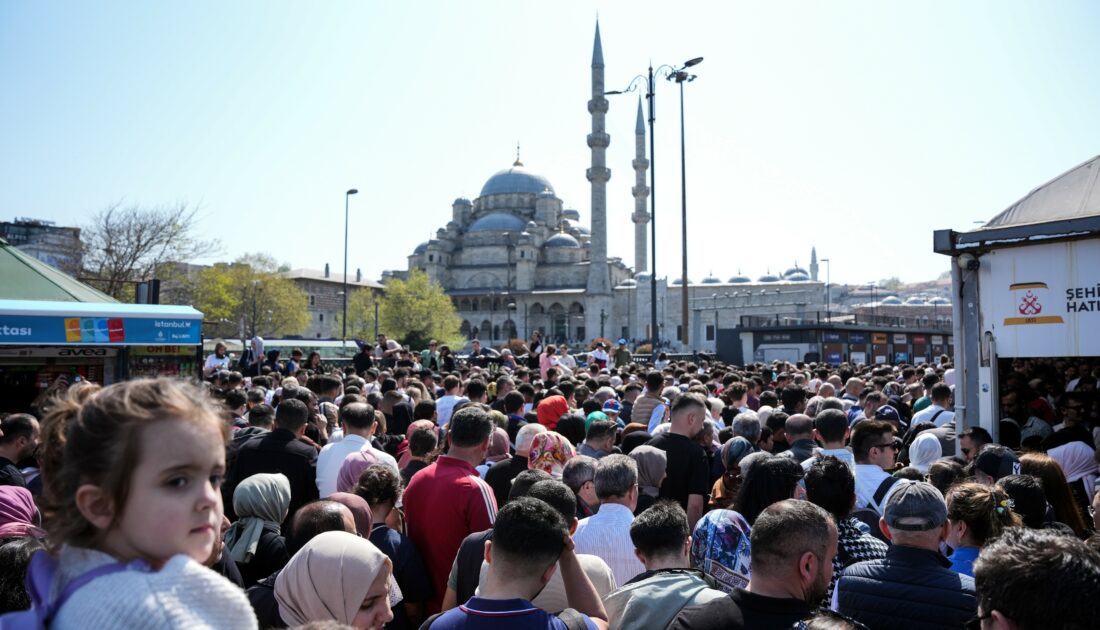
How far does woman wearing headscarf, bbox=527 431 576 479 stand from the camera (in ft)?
18.1

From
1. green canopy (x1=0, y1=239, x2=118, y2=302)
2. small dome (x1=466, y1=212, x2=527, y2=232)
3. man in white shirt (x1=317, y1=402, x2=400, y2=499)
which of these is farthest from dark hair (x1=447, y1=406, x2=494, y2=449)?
small dome (x1=466, y1=212, x2=527, y2=232)

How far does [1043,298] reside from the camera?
A: 23.5 feet

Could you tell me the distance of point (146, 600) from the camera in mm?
1315

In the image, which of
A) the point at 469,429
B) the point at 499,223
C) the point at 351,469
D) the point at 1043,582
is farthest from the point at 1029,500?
the point at 499,223

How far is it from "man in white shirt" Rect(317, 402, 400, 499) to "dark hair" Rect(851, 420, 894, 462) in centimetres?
314

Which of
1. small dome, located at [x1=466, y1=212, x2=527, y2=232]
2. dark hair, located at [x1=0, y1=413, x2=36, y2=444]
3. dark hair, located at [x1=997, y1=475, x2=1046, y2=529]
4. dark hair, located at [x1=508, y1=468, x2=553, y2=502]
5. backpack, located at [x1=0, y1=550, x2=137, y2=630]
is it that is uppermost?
small dome, located at [x1=466, y1=212, x2=527, y2=232]

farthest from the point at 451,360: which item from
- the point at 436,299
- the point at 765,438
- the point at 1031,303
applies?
the point at 436,299

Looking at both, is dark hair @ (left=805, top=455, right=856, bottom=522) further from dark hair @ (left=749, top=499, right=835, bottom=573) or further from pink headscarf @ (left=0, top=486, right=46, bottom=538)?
pink headscarf @ (left=0, top=486, right=46, bottom=538)

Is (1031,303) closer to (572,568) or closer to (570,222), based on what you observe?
(572,568)

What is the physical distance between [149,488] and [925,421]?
27.3 ft

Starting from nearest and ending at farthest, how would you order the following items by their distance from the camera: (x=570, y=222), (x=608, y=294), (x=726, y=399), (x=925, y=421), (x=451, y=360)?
(x=925, y=421) → (x=726, y=399) → (x=451, y=360) → (x=608, y=294) → (x=570, y=222)

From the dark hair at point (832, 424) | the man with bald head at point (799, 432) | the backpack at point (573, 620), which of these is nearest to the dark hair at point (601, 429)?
the man with bald head at point (799, 432)

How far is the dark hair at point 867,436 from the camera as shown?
16.2 feet

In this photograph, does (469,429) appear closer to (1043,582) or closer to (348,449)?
(348,449)
